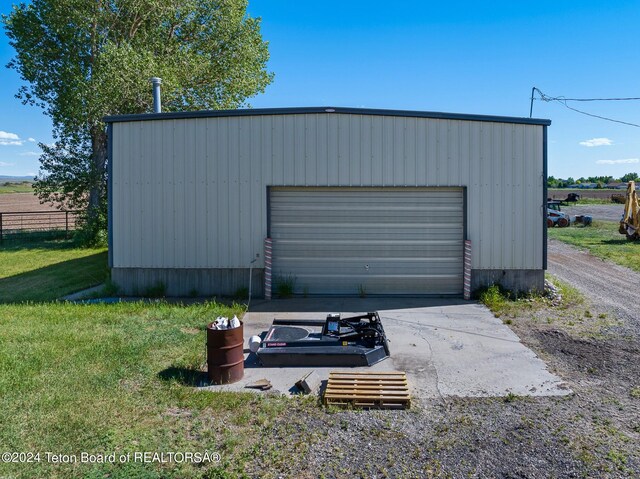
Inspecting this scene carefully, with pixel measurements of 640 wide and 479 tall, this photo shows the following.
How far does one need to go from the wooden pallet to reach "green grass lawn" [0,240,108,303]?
8.02 m

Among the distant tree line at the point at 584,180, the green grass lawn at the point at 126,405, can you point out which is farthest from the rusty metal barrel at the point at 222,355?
the distant tree line at the point at 584,180

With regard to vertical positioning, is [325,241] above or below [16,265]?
above

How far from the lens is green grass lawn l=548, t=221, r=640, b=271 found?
1664 centimetres

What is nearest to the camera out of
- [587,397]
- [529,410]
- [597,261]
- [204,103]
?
[529,410]

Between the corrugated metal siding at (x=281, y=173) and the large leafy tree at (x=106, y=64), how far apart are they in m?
9.98

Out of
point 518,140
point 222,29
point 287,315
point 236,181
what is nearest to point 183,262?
point 236,181

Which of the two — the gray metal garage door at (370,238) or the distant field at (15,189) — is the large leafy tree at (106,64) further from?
the distant field at (15,189)

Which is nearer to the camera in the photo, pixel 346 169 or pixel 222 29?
pixel 346 169

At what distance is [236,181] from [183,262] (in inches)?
84.8

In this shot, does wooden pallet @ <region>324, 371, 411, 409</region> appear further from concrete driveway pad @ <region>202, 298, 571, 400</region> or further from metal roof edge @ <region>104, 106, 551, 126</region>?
metal roof edge @ <region>104, 106, 551, 126</region>

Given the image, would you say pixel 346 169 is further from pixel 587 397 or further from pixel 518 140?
pixel 587 397

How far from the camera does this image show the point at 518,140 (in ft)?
36.1

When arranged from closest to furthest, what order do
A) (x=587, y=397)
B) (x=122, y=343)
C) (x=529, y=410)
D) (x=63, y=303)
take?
1. (x=529, y=410)
2. (x=587, y=397)
3. (x=122, y=343)
4. (x=63, y=303)

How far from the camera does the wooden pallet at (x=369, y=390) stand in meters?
5.44
